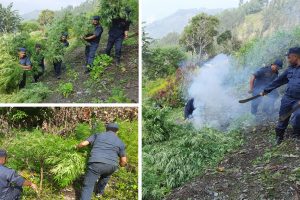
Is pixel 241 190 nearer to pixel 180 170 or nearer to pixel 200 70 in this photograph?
pixel 180 170

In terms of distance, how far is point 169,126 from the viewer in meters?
8.50

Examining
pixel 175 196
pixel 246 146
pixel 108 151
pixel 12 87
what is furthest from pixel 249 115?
pixel 12 87

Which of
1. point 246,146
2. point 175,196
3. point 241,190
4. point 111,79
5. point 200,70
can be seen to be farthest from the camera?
point 200,70

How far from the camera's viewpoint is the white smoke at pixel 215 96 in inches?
347

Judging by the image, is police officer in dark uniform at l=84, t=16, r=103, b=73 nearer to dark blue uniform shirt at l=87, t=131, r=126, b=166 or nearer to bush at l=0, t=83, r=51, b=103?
bush at l=0, t=83, r=51, b=103

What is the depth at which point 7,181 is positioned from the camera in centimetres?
601

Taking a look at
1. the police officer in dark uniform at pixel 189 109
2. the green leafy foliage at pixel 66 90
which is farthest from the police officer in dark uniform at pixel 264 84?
the green leafy foliage at pixel 66 90

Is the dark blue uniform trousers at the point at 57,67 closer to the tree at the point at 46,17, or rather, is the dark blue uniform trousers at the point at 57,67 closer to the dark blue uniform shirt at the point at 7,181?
the tree at the point at 46,17

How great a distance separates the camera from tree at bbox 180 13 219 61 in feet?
32.9

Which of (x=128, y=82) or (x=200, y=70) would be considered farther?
(x=200, y=70)

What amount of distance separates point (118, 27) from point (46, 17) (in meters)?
1.57

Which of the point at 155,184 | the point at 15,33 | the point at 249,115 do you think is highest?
the point at 15,33

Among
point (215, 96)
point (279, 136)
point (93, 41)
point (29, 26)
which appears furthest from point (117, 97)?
point (279, 136)

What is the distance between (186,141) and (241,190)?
4.89ft
